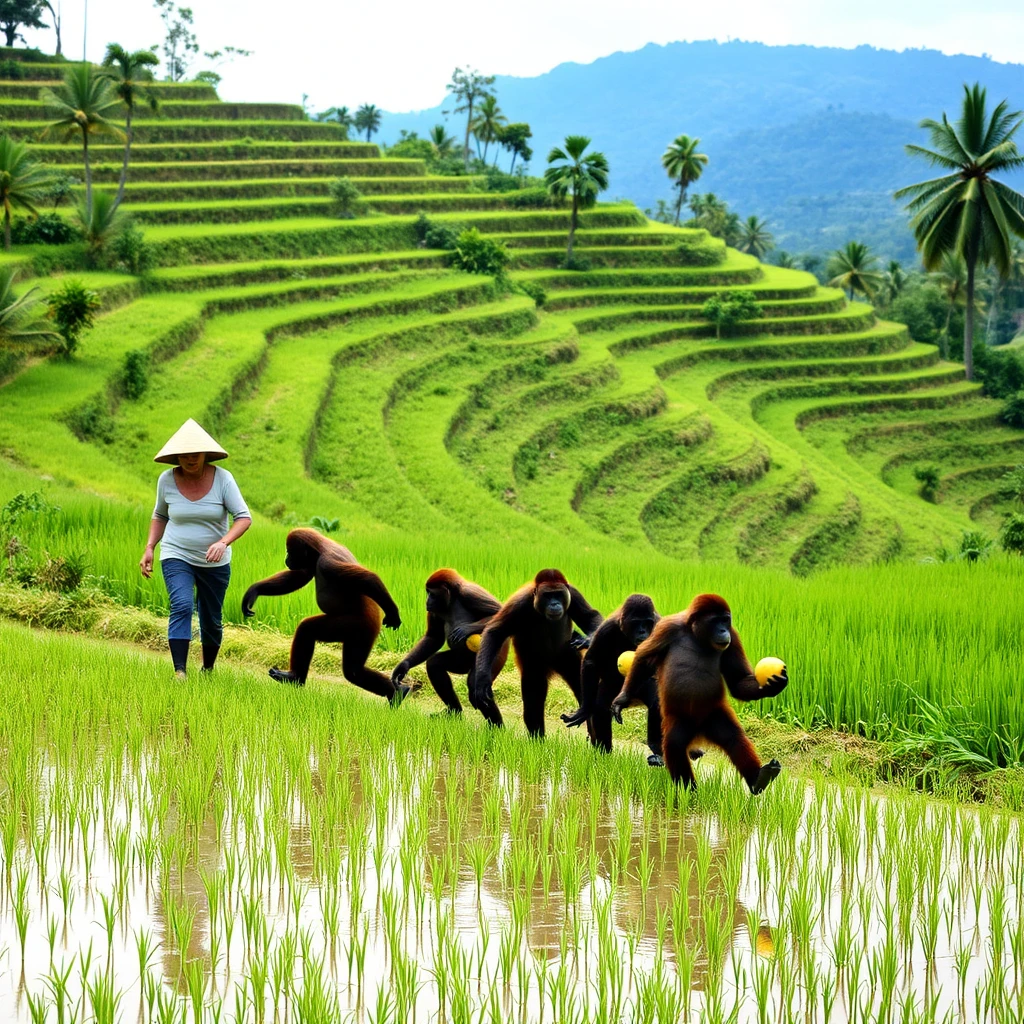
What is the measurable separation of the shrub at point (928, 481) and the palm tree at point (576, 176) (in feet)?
53.3

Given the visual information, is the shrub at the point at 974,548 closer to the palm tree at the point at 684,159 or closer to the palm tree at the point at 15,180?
the palm tree at the point at 15,180

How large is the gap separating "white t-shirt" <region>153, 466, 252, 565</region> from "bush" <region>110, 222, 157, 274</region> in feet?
86.1

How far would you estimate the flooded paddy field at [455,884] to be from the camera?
3828mm

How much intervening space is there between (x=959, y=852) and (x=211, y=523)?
4.93 m

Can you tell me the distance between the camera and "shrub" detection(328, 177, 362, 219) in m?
41.9

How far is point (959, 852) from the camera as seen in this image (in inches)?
206

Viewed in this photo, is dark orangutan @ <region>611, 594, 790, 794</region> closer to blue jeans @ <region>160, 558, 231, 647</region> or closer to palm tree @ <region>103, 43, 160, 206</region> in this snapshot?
blue jeans @ <region>160, 558, 231, 647</region>

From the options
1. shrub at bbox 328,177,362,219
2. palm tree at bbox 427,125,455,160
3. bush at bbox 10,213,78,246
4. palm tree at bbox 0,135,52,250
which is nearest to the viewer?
palm tree at bbox 0,135,52,250

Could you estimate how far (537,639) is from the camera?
6660mm

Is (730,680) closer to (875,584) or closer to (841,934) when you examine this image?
(841,934)

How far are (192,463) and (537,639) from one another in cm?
268

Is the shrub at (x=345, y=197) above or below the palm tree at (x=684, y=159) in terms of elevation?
below

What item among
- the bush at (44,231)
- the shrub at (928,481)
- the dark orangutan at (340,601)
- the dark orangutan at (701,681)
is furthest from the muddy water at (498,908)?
the shrub at (928,481)

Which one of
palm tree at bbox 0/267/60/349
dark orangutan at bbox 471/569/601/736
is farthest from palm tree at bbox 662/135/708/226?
dark orangutan at bbox 471/569/601/736
